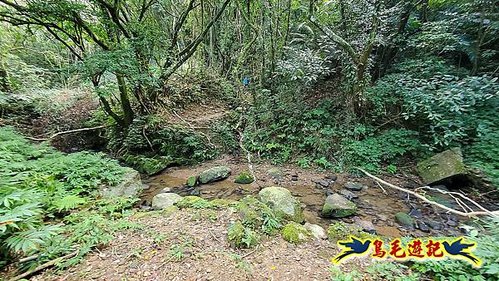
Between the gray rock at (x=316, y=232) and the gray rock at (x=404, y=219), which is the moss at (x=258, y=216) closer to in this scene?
the gray rock at (x=316, y=232)

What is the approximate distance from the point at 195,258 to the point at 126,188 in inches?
114

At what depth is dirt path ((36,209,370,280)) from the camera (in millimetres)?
2371

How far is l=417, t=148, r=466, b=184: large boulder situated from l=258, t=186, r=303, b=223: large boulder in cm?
336

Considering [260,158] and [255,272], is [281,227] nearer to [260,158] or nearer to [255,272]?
[255,272]

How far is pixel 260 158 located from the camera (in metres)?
7.40

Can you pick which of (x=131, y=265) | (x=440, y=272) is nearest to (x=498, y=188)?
(x=440, y=272)

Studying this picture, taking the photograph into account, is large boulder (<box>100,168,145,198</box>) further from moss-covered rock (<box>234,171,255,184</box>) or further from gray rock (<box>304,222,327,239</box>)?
gray rock (<box>304,222,327,239</box>)

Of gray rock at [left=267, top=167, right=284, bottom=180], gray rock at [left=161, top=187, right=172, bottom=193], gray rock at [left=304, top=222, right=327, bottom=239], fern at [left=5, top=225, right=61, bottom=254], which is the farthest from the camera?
gray rock at [left=267, top=167, right=284, bottom=180]

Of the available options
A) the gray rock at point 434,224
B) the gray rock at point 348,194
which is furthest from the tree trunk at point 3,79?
the gray rock at point 434,224

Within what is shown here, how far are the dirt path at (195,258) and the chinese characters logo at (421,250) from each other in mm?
179

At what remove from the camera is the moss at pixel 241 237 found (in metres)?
2.89

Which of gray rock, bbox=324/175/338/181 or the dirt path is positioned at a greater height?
the dirt path

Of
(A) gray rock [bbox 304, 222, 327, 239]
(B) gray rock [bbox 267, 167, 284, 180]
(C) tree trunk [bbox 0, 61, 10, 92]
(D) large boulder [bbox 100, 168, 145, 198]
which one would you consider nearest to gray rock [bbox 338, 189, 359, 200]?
(B) gray rock [bbox 267, 167, 284, 180]

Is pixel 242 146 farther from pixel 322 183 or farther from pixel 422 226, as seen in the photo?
pixel 422 226
